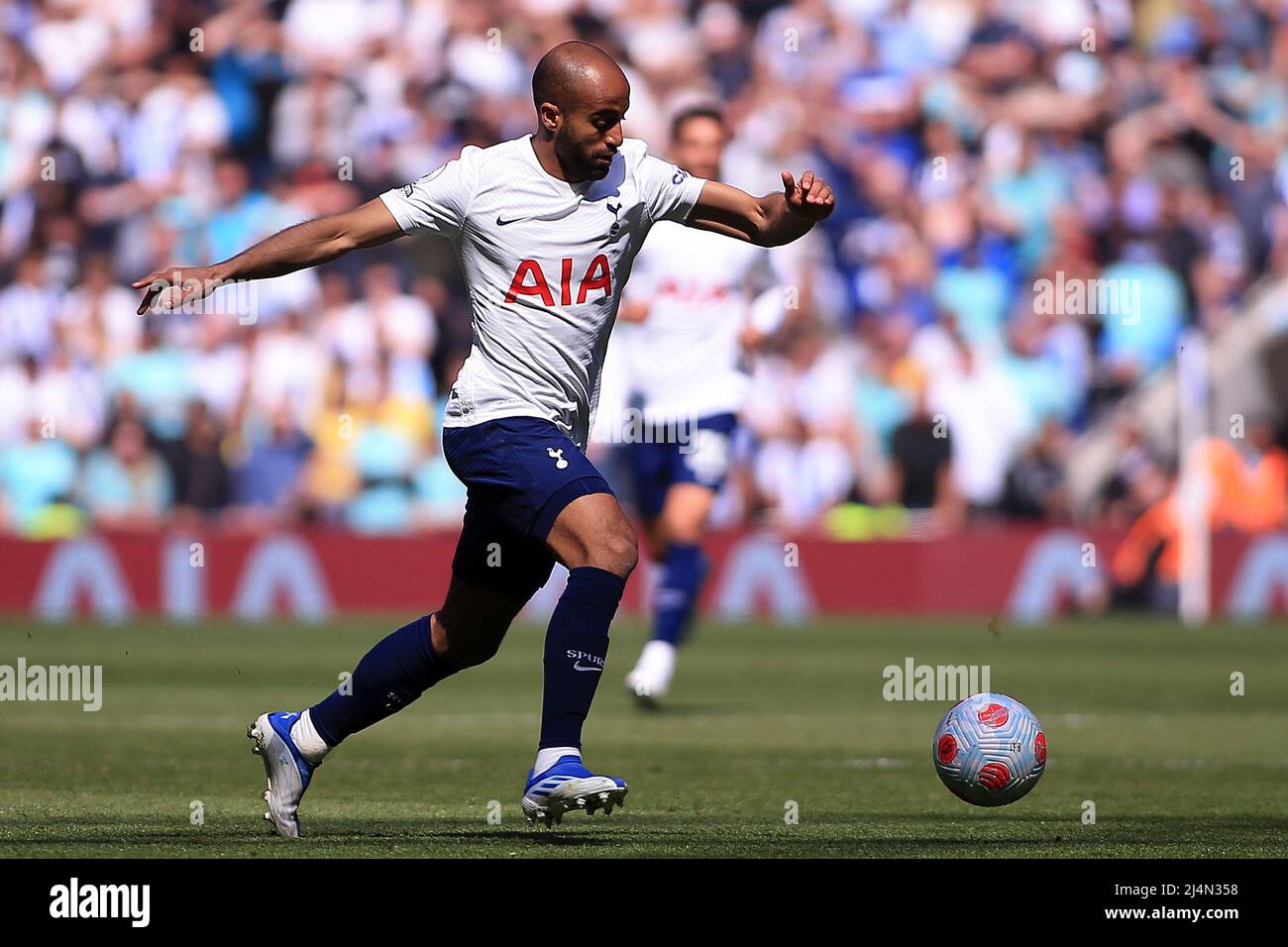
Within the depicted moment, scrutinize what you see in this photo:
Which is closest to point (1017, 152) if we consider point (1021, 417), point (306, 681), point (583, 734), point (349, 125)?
point (1021, 417)

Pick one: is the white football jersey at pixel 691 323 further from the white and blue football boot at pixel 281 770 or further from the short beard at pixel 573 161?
the white and blue football boot at pixel 281 770

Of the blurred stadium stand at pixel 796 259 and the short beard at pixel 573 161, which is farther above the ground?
the blurred stadium stand at pixel 796 259

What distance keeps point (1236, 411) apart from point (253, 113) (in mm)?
9770

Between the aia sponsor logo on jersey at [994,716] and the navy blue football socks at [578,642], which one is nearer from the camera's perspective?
the navy blue football socks at [578,642]

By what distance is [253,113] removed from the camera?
22203 millimetres

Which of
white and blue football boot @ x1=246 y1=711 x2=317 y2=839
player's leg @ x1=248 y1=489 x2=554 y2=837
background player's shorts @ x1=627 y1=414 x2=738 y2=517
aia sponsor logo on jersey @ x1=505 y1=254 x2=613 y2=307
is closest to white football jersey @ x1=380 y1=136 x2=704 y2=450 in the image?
aia sponsor logo on jersey @ x1=505 y1=254 x2=613 y2=307

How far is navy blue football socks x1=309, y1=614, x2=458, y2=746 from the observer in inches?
295

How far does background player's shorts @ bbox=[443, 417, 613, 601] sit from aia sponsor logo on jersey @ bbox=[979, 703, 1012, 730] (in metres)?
1.53

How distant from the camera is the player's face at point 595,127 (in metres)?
7.20

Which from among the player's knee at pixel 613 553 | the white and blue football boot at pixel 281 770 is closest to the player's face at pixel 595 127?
the player's knee at pixel 613 553

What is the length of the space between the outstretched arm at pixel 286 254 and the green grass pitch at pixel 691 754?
164 cm

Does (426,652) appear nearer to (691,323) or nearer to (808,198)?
(808,198)

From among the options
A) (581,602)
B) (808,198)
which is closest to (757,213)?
(808,198)
